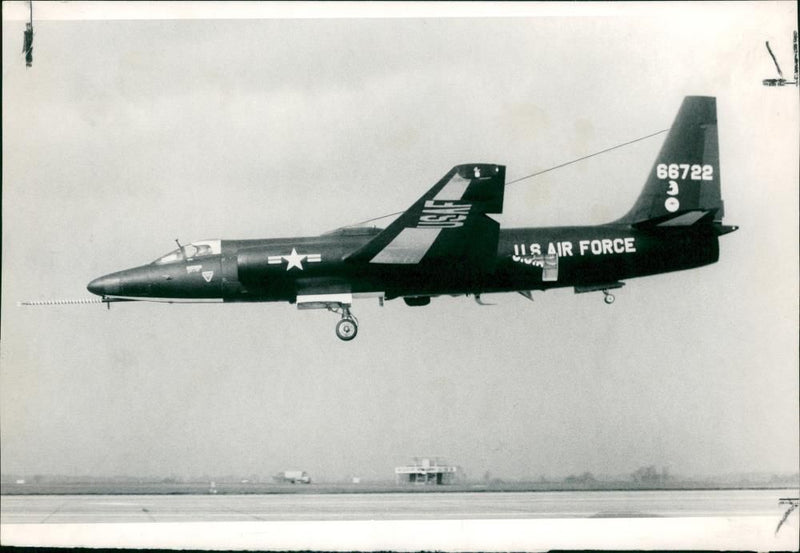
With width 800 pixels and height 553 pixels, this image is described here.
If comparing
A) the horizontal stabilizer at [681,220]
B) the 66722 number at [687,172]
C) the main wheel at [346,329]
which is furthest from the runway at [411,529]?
the 66722 number at [687,172]

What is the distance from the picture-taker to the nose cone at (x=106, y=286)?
1155 inches

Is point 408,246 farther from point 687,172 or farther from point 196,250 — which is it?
point 687,172

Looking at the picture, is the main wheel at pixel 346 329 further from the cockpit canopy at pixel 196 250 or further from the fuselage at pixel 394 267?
the cockpit canopy at pixel 196 250

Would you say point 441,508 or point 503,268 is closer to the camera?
point 441,508

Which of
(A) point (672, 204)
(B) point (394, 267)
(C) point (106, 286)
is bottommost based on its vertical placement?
(C) point (106, 286)

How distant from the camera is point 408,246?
28219mm

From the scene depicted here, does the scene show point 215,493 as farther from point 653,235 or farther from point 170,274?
point 653,235

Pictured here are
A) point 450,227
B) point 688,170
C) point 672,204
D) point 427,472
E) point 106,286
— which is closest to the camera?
point 450,227

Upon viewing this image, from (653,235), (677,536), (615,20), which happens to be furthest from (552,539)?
(615,20)

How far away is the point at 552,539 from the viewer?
953 inches

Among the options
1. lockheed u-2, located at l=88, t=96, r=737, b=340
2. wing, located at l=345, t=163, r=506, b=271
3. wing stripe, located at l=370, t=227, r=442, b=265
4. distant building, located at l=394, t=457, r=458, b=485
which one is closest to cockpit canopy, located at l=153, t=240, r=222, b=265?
lockheed u-2, located at l=88, t=96, r=737, b=340

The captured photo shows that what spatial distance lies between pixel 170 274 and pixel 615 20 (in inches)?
478

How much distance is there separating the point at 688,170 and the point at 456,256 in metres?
6.65

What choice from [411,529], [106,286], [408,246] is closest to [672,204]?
[408,246]
